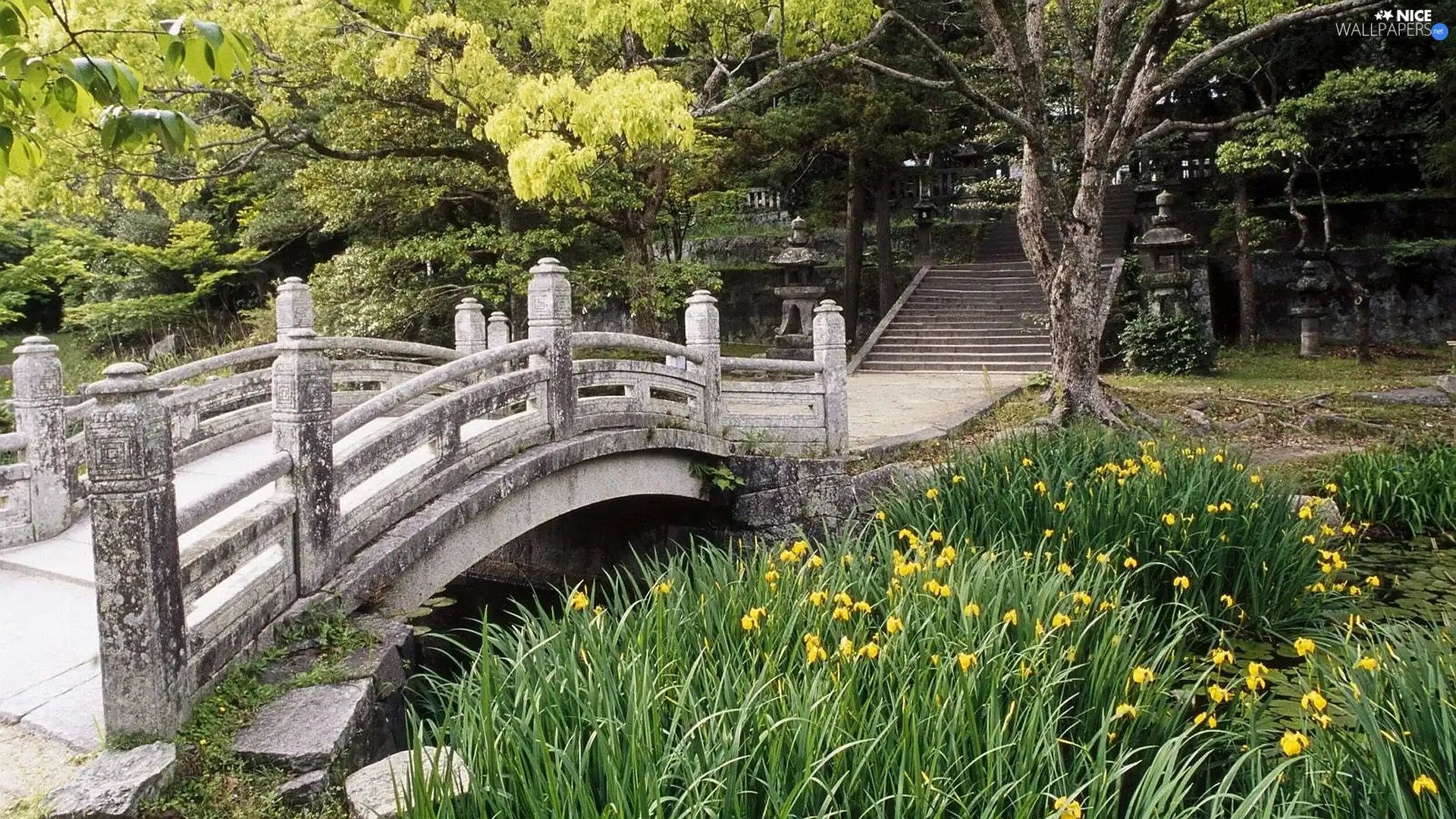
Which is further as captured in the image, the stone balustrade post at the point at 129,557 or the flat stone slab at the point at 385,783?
the stone balustrade post at the point at 129,557

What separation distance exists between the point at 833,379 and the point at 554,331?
3.01 metres

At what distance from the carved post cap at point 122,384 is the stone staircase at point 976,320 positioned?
41.3 feet

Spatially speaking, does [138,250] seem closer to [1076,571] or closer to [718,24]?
[718,24]

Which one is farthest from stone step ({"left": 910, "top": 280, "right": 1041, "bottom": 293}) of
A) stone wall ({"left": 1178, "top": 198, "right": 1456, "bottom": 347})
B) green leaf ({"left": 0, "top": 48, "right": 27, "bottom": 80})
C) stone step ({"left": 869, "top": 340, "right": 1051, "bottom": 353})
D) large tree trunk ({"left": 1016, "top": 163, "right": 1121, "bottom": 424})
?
green leaf ({"left": 0, "top": 48, "right": 27, "bottom": 80})

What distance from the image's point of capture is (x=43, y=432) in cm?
675

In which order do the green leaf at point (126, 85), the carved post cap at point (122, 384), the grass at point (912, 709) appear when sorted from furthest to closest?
1. the carved post cap at point (122, 384)
2. the grass at point (912, 709)
3. the green leaf at point (126, 85)

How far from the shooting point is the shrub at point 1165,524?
5688mm

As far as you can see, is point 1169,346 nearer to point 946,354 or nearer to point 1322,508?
point 946,354

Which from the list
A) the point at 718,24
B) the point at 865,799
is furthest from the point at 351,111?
the point at 865,799

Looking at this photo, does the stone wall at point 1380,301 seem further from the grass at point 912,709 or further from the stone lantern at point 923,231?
the grass at point 912,709

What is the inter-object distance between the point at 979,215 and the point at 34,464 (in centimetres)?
1933

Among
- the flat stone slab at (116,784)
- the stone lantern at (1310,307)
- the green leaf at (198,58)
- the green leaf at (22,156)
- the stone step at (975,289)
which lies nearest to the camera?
the green leaf at (198,58)

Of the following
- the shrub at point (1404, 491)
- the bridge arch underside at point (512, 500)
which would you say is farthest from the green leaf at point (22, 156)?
the shrub at point (1404, 491)

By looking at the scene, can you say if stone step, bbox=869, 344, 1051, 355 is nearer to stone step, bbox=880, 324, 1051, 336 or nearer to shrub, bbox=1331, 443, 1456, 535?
stone step, bbox=880, 324, 1051, 336
